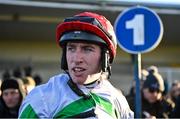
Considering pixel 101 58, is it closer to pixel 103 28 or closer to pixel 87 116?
pixel 103 28

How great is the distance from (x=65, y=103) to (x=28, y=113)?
0.61 ft

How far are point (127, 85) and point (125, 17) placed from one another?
8.81 metres

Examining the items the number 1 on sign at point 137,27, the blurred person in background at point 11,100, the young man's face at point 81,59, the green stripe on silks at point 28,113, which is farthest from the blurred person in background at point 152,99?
the green stripe on silks at point 28,113

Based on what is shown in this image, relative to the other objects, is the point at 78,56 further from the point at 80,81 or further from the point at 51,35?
the point at 51,35

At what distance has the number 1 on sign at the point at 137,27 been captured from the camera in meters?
6.96

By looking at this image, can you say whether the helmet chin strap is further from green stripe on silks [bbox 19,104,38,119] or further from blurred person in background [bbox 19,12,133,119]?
green stripe on silks [bbox 19,104,38,119]

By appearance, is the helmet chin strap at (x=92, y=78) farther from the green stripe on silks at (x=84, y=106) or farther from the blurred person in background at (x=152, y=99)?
the blurred person in background at (x=152, y=99)

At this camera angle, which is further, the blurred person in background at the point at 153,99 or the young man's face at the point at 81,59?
the blurred person in background at the point at 153,99

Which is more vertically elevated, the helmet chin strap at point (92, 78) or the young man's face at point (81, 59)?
the young man's face at point (81, 59)

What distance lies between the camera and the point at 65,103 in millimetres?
2648

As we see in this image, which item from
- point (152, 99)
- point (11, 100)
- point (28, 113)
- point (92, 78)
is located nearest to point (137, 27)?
point (152, 99)

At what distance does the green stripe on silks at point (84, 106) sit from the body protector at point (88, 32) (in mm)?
181

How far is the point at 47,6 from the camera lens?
1630 centimetres

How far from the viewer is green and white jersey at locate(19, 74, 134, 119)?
2.61 metres
